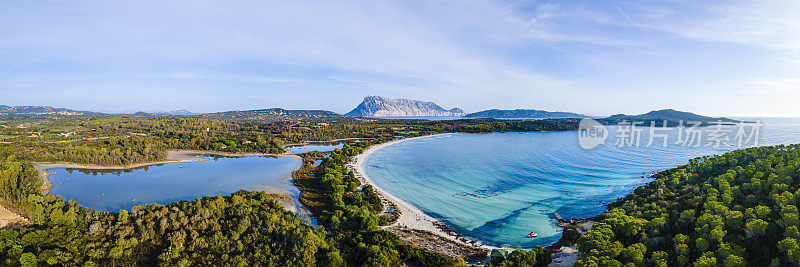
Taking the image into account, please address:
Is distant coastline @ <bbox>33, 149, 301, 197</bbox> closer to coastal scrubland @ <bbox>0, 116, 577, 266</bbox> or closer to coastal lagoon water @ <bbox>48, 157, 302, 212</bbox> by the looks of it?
coastal lagoon water @ <bbox>48, 157, 302, 212</bbox>

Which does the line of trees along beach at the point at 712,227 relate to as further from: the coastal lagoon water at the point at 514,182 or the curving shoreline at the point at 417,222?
the curving shoreline at the point at 417,222

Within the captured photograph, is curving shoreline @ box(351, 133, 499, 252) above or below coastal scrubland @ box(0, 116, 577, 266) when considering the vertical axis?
below

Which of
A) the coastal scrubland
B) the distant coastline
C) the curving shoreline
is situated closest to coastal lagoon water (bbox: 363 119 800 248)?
the curving shoreline

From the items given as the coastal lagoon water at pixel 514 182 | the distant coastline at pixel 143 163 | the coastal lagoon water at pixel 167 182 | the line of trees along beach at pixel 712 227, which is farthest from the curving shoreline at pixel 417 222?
the distant coastline at pixel 143 163

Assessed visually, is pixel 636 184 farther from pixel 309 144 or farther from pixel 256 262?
pixel 309 144

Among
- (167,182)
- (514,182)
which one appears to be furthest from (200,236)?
(514,182)

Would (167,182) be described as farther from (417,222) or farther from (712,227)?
(712,227)
